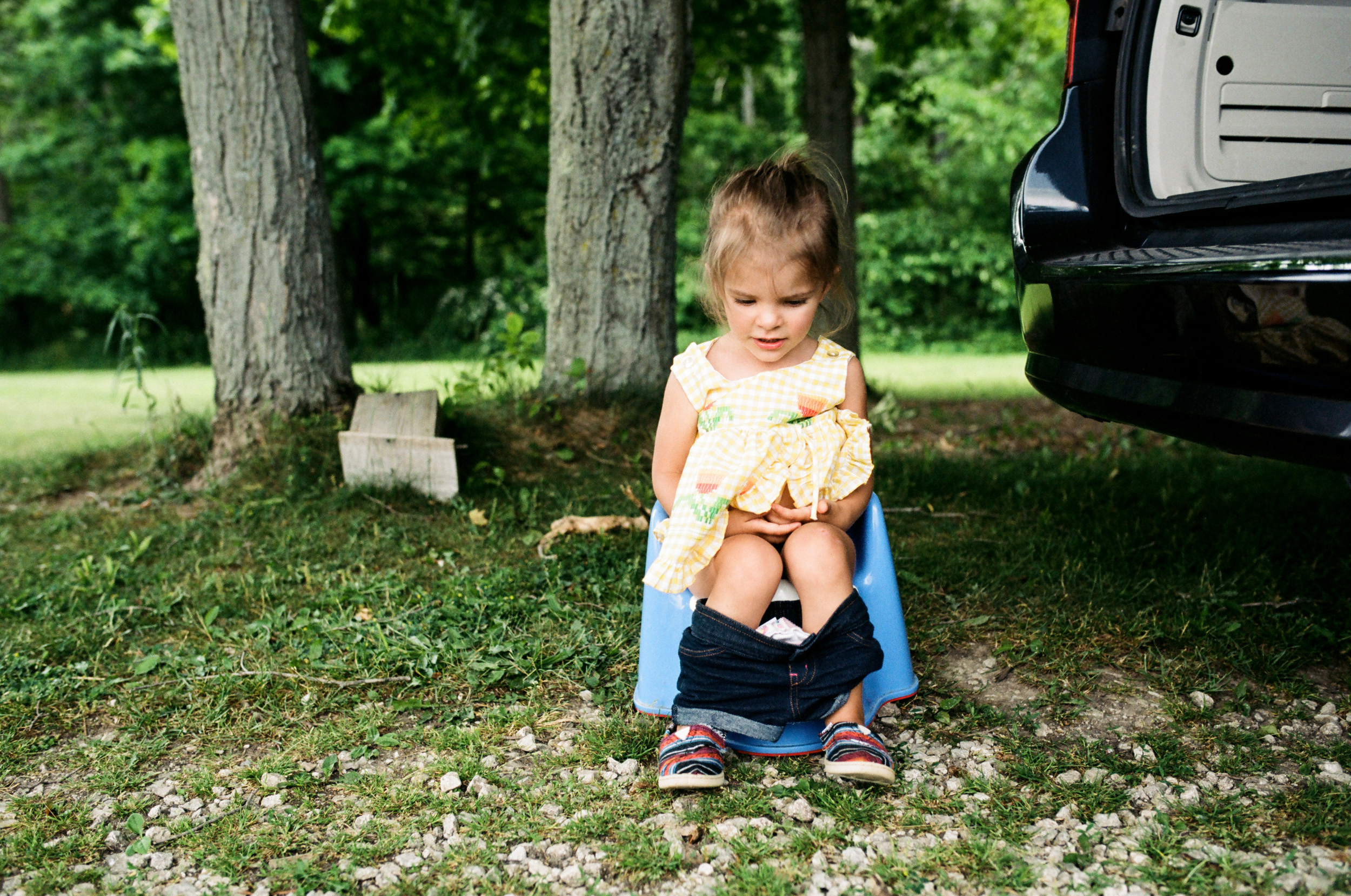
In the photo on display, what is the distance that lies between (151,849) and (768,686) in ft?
3.81

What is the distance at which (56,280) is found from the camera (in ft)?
49.9

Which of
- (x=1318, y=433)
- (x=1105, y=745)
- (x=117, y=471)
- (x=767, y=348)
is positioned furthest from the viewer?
(x=117, y=471)

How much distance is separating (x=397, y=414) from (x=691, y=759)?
2.15 m

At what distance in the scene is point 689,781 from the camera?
1701 millimetres

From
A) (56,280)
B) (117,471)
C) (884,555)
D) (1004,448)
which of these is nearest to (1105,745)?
(884,555)

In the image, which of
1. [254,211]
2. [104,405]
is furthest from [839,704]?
[104,405]

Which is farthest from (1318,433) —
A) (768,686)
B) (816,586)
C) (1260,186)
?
(768,686)

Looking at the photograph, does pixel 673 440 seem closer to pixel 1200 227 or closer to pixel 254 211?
pixel 1200 227

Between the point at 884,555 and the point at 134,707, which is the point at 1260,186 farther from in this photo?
the point at 134,707

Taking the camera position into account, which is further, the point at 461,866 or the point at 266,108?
the point at 266,108

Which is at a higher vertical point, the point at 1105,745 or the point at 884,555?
the point at 884,555

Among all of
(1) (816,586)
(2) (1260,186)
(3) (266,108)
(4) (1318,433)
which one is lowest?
(1) (816,586)

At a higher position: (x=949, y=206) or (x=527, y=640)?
(x=949, y=206)

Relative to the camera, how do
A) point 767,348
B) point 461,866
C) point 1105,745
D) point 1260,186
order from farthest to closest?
point 767,348, point 1105,745, point 1260,186, point 461,866
